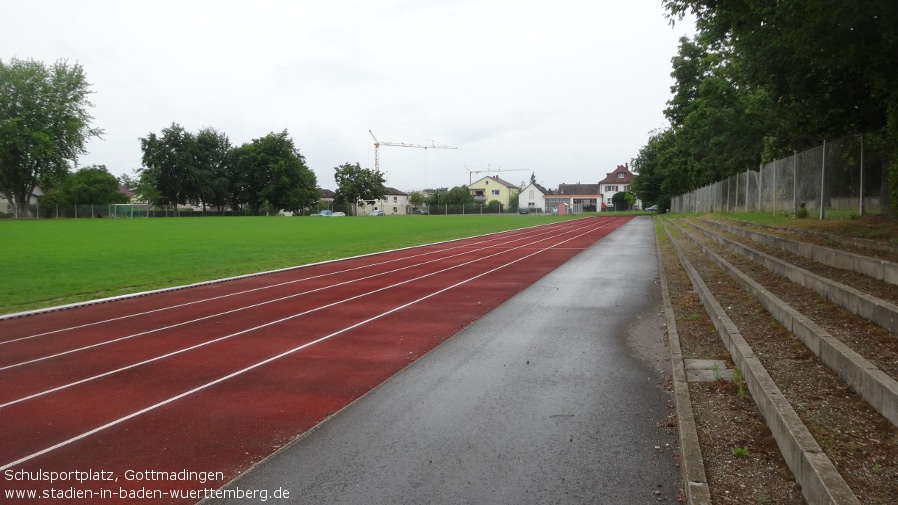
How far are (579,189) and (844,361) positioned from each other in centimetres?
13193

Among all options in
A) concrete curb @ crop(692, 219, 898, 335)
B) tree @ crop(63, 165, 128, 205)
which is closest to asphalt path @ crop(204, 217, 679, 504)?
concrete curb @ crop(692, 219, 898, 335)

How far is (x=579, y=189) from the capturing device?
133 metres

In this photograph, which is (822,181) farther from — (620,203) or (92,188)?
(620,203)

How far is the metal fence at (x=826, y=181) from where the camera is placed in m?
12.1

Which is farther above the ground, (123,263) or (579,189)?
(579,189)

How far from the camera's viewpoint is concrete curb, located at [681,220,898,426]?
3615 mm

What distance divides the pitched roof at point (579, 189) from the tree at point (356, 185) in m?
45.6

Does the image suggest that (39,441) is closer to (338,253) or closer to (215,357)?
(215,357)

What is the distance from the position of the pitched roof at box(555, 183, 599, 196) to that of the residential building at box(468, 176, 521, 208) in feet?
35.4

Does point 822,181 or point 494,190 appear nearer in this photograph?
point 822,181

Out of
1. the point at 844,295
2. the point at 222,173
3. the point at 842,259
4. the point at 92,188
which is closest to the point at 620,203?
the point at 222,173

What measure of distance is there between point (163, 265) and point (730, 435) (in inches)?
629

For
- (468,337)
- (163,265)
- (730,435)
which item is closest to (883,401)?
(730,435)

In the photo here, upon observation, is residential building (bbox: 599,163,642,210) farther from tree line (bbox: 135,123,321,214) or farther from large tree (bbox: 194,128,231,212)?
large tree (bbox: 194,128,231,212)
